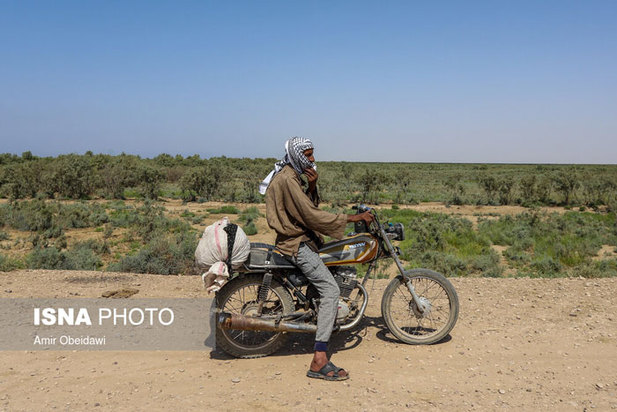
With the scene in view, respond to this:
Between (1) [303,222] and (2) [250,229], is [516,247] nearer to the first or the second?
(2) [250,229]

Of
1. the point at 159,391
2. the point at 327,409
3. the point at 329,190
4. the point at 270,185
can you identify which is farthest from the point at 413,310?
the point at 329,190

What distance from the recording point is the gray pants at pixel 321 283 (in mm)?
4527

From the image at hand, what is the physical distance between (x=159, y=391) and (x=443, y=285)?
3073mm

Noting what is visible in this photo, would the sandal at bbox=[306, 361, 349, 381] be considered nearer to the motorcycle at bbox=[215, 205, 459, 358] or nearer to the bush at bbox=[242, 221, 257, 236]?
the motorcycle at bbox=[215, 205, 459, 358]

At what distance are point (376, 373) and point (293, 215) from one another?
171 cm

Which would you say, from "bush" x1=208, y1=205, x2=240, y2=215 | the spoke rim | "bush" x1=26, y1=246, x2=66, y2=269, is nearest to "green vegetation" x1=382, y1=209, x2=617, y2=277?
the spoke rim

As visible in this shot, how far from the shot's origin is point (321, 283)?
457cm

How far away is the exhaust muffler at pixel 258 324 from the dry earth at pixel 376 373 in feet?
1.14

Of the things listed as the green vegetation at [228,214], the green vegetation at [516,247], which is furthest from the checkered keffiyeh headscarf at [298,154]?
the green vegetation at [516,247]

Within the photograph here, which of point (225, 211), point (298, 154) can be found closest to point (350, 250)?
point (298, 154)

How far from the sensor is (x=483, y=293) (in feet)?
22.8

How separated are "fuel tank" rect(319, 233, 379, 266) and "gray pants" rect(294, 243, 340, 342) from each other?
21cm

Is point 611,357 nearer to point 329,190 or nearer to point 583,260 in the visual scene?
point 583,260

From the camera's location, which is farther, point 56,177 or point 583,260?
point 56,177
